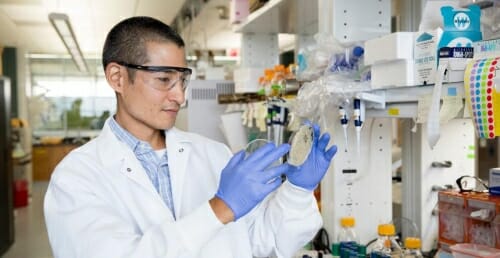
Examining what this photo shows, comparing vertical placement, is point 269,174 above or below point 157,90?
below

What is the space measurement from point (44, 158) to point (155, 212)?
9.17m

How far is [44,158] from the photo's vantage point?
9.40 meters

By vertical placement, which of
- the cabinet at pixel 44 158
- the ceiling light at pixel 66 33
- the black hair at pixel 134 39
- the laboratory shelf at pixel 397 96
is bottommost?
the cabinet at pixel 44 158

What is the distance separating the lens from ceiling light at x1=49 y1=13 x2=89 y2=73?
4.81 meters

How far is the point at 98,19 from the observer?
19.9ft

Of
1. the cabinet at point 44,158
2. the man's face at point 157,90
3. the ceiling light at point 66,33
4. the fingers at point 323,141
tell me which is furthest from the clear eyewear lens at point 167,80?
the cabinet at point 44,158

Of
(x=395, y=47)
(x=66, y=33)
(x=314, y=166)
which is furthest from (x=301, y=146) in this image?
(x=66, y=33)

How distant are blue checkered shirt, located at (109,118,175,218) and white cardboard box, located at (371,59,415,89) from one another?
24.3 inches

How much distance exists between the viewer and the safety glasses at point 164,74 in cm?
117

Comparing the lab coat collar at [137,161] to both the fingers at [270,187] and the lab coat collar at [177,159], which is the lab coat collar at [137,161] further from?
the fingers at [270,187]

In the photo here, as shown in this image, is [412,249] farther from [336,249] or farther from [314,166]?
[314,166]

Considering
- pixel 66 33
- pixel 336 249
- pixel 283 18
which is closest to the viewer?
pixel 336 249

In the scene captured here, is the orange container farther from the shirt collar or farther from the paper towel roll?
the paper towel roll

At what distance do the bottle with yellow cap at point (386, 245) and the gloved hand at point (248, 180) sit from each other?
582mm
